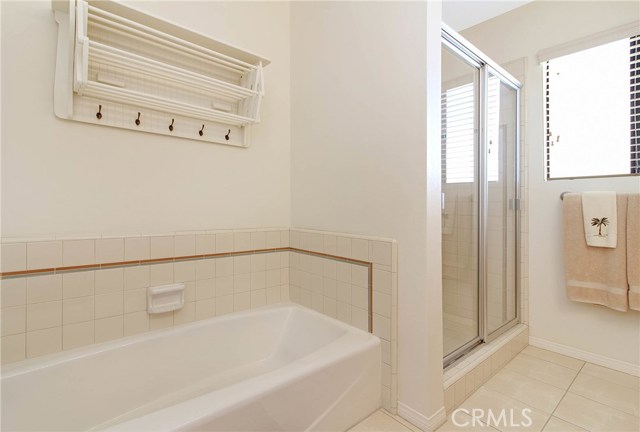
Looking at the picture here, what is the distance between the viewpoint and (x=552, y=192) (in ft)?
6.70

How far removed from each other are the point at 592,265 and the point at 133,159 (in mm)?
2695

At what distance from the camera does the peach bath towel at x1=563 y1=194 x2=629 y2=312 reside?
172 centimetres

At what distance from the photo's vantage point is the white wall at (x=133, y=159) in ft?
3.94

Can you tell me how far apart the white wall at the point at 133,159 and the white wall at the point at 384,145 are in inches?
9.4

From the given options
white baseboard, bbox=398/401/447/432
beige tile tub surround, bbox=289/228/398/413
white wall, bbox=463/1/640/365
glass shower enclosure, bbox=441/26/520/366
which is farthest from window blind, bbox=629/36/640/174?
white baseboard, bbox=398/401/447/432

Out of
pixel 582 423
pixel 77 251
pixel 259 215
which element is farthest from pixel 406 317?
pixel 77 251

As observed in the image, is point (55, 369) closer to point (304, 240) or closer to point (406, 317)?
point (304, 240)

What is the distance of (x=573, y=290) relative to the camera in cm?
190

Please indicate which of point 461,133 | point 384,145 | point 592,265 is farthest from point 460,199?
point 592,265

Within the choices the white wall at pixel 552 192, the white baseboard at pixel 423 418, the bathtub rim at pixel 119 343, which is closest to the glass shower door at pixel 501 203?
the white wall at pixel 552 192

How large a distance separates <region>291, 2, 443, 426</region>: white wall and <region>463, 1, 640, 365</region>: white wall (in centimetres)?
128

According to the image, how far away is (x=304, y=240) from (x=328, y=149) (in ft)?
1.92

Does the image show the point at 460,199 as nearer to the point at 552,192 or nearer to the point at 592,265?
the point at 552,192

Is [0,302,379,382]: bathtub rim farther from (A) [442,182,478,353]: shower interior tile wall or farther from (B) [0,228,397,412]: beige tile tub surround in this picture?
(A) [442,182,478,353]: shower interior tile wall
